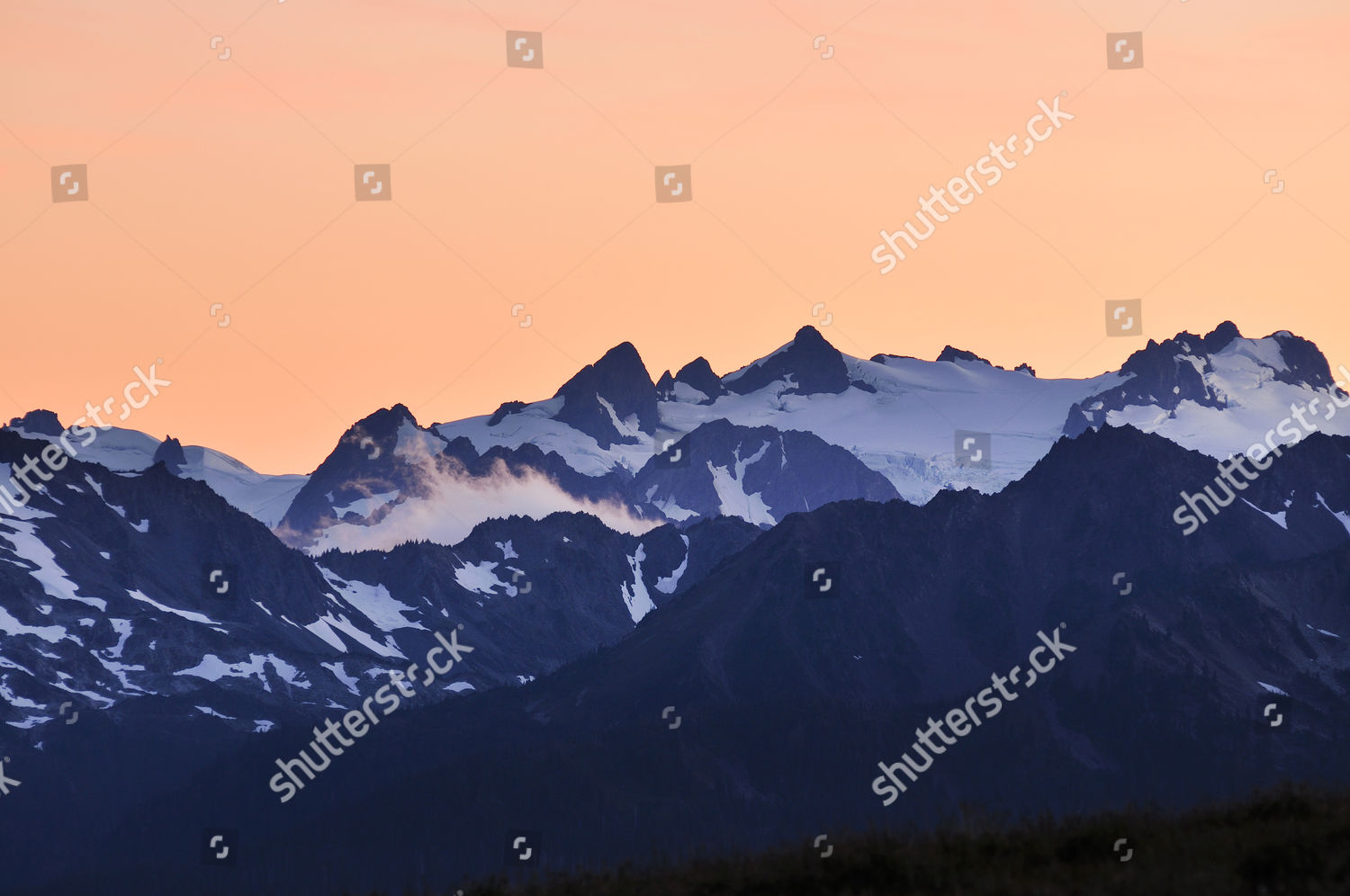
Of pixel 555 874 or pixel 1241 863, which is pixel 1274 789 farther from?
pixel 555 874

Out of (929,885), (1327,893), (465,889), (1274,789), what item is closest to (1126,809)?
(1274,789)

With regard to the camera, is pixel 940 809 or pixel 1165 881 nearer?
pixel 1165 881

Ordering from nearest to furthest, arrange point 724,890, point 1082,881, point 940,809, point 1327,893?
point 1327,893 < point 1082,881 < point 724,890 < point 940,809

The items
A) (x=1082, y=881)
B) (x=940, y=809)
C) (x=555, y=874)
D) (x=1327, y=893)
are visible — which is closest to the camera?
(x=1327, y=893)

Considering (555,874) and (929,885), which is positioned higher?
(555,874)

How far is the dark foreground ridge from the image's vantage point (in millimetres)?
47188

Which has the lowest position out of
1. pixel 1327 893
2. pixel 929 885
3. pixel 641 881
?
pixel 1327 893

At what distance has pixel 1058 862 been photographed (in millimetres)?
51969

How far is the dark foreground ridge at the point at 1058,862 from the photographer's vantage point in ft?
155

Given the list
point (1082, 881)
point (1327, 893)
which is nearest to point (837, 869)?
point (1082, 881)

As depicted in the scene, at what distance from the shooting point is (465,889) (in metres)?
54.3

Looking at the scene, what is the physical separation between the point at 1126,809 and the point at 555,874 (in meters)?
17.8

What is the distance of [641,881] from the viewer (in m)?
55.0

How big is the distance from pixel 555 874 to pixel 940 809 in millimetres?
13318
